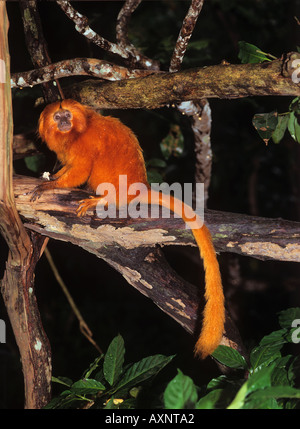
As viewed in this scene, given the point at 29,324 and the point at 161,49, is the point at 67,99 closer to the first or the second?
the point at 161,49

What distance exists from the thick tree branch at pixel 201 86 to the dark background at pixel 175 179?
0.90 m

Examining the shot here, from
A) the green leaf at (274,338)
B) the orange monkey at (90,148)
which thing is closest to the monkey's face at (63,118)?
the orange monkey at (90,148)

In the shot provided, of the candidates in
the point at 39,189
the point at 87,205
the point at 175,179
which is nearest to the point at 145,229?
the point at 87,205

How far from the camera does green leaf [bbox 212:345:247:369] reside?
5.77 ft

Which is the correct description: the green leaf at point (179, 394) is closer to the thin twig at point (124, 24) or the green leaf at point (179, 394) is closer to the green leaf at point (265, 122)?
the green leaf at point (265, 122)

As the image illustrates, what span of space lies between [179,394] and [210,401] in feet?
0.41

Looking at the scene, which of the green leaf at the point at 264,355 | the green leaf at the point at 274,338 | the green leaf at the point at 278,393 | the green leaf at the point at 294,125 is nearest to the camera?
the green leaf at the point at 278,393

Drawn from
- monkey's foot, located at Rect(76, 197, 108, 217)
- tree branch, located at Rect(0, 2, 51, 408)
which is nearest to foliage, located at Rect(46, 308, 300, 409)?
tree branch, located at Rect(0, 2, 51, 408)

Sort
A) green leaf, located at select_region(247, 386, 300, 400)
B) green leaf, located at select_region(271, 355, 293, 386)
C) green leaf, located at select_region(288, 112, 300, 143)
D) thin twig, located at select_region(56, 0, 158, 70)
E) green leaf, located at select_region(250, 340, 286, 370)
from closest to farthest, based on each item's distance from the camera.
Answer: green leaf, located at select_region(247, 386, 300, 400)
green leaf, located at select_region(271, 355, 293, 386)
green leaf, located at select_region(250, 340, 286, 370)
thin twig, located at select_region(56, 0, 158, 70)
green leaf, located at select_region(288, 112, 300, 143)

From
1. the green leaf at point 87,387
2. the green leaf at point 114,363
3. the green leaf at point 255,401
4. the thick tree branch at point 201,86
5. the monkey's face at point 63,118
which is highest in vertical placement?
the thick tree branch at point 201,86

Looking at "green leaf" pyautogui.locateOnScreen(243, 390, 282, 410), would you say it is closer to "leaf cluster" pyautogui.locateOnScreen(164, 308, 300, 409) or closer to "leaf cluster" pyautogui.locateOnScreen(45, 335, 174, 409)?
"leaf cluster" pyautogui.locateOnScreen(164, 308, 300, 409)

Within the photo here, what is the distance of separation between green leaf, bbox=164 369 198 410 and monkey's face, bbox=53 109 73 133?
1489 millimetres

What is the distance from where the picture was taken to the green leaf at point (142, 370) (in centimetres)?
174
